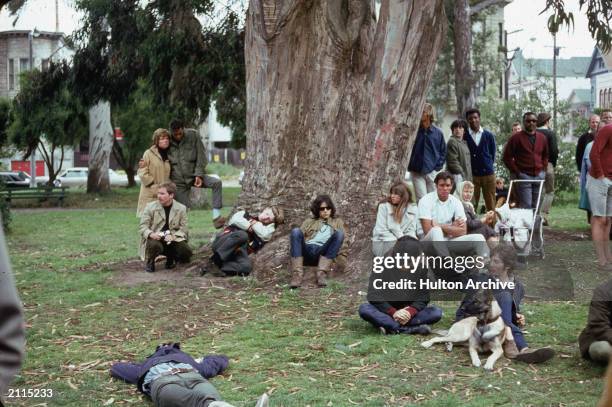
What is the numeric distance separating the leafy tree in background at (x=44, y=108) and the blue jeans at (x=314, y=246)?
676 inches

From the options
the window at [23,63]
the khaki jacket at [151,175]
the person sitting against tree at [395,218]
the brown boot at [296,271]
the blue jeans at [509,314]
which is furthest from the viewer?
the window at [23,63]

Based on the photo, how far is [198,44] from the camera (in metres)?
21.5

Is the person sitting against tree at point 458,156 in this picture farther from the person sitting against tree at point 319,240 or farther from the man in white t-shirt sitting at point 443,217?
the person sitting against tree at point 319,240

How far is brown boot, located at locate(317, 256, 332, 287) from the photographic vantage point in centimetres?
961

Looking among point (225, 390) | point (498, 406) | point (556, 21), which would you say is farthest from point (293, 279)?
point (556, 21)

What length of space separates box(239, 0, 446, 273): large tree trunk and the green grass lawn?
4.01 ft

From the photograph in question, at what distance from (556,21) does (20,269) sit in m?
7.82

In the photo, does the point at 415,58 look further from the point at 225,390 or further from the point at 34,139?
the point at 34,139

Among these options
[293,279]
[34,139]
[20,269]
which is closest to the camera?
[293,279]

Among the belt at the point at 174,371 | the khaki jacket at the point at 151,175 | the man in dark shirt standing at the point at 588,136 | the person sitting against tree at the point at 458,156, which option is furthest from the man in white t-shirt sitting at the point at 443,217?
the man in dark shirt standing at the point at 588,136

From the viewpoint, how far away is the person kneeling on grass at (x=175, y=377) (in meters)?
5.62

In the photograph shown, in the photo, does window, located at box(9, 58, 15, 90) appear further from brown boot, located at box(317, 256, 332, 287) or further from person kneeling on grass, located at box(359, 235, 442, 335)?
person kneeling on grass, located at box(359, 235, 442, 335)

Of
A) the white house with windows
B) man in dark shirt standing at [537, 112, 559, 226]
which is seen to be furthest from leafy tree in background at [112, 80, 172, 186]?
man in dark shirt standing at [537, 112, 559, 226]

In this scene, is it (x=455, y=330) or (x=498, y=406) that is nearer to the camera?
(x=498, y=406)
